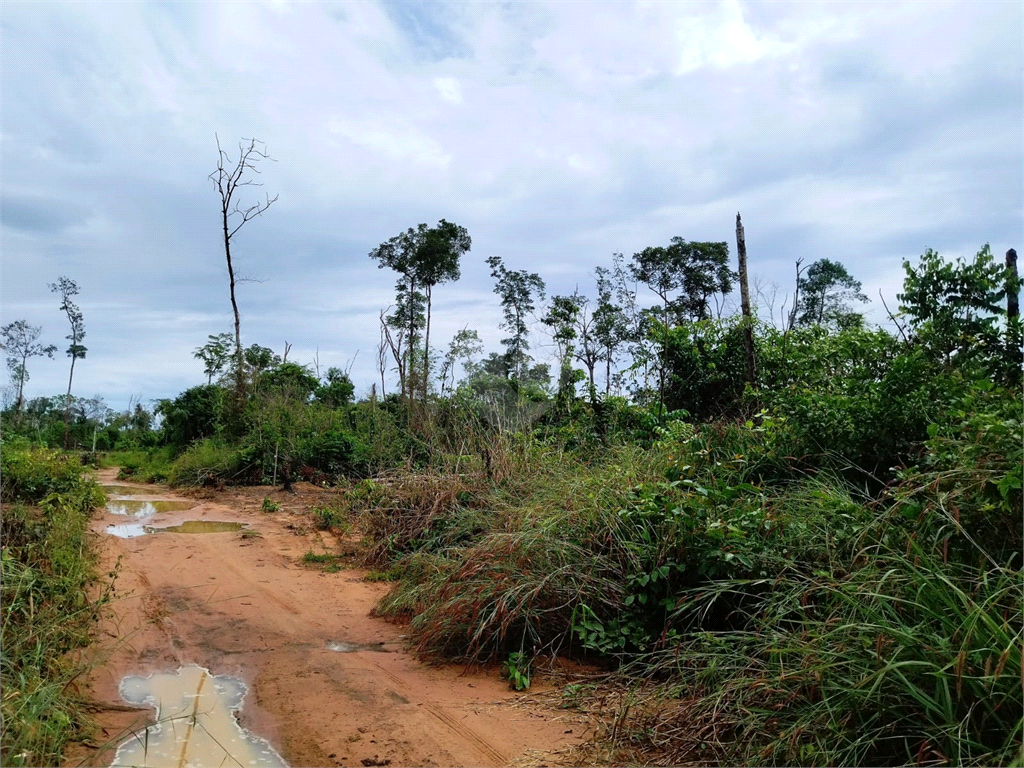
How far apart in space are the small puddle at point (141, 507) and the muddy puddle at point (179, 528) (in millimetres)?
1048

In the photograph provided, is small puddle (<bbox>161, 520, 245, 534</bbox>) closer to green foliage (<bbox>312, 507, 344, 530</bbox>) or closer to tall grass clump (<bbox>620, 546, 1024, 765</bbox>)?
green foliage (<bbox>312, 507, 344, 530</bbox>)

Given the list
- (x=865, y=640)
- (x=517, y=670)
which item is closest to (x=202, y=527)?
(x=517, y=670)

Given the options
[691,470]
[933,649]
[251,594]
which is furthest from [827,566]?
[251,594]

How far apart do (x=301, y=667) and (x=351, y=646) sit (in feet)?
1.75

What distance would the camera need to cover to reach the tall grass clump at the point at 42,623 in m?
3.15

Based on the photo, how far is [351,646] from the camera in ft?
16.8

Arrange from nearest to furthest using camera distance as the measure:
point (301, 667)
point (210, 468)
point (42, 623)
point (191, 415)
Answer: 1. point (42, 623)
2. point (301, 667)
3. point (210, 468)
4. point (191, 415)

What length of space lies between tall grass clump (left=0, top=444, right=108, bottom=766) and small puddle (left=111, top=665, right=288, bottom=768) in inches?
13.1

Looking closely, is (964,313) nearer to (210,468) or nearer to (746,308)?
(746,308)

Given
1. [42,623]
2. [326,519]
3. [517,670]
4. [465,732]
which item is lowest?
[465,732]

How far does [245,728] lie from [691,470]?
352 cm

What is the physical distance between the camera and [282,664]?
4688 millimetres

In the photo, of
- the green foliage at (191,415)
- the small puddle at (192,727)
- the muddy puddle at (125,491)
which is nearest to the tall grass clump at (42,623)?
the small puddle at (192,727)

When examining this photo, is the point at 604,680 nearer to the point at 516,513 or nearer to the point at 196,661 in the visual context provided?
the point at 516,513
